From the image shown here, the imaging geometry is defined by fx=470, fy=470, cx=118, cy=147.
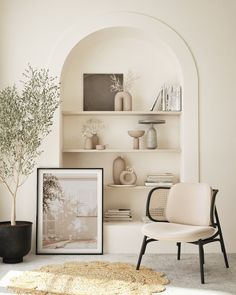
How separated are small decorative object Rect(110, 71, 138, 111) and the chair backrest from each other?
3.98 feet

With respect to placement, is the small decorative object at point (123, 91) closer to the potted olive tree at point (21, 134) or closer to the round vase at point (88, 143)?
the round vase at point (88, 143)

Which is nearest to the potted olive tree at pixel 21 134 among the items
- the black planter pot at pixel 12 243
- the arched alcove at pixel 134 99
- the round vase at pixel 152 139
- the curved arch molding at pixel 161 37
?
the black planter pot at pixel 12 243

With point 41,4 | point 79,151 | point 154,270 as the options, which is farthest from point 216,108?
point 41,4

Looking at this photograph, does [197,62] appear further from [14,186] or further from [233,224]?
[14,186]

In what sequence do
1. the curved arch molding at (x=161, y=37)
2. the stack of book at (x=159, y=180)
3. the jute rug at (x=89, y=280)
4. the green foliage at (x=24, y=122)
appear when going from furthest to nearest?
the stack of book at (x=159, y=180), the curved arch molding at (x=161, y=37), the green foliage at (x=24, y=122), the jute rug at (x=89, y=280)

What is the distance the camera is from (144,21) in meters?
4.96

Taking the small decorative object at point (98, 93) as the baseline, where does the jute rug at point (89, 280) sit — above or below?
below

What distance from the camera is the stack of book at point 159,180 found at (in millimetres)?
5109

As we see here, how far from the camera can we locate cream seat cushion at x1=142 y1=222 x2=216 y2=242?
3807mm

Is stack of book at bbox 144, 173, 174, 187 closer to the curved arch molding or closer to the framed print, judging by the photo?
the curved arch molding

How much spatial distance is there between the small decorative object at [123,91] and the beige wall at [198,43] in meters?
0.75

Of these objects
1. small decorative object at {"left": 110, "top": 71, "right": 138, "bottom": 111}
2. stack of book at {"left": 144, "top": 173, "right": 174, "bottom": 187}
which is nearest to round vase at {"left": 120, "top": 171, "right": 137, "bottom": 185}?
stack of book at {"left": 144, "top": 173, "right": 174, "bottom": 187}

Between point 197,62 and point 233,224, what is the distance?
1.75 metres

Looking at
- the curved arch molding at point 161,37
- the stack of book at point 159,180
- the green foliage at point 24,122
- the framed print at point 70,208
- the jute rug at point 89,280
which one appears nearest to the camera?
the jute rug at point 89,280
